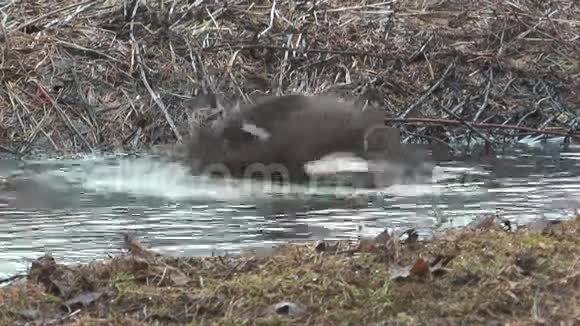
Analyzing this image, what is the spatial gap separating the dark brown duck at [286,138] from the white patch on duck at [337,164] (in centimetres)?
2

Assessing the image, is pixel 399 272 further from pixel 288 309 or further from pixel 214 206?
pixel 214 206

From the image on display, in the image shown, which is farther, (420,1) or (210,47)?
(420,1)

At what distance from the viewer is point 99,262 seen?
149 inches

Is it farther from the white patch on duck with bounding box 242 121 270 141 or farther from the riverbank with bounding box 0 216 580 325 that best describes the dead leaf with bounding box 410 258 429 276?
the white patch on duck with bounding box 242 121 270 141

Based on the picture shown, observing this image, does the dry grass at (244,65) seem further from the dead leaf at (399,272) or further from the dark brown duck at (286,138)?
the dead leaf at (399,272)

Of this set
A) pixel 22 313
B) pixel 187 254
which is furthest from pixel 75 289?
pixel 187 254

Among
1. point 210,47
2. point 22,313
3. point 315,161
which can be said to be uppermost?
point 210,47

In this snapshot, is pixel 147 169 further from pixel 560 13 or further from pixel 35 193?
pixel 560 13

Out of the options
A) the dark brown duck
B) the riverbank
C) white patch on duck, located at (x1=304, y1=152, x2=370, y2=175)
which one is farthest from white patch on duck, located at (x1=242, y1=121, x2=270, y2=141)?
the riverbank

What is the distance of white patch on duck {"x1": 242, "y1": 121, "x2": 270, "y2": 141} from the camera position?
18.0 ft

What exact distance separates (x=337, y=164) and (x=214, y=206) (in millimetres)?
687

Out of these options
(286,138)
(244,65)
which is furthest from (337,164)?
(244,65)

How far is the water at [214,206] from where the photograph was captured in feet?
14.4

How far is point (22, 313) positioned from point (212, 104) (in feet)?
12.0
